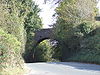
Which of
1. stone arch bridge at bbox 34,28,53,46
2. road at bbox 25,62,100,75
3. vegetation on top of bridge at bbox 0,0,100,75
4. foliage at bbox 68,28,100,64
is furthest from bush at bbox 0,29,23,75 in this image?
stone arch bridge at bbox 34,28,53,46

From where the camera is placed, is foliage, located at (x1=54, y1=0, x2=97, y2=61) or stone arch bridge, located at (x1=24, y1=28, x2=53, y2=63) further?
stone arch bridge, located at (x1=24, y1=28, x2=53, y2=63)

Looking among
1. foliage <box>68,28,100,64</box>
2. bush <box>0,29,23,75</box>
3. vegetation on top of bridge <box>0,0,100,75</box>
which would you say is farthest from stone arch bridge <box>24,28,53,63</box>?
bush <box>0,29,23,75</box>

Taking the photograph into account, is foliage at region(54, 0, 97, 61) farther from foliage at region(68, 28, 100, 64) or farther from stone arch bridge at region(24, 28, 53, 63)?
stone arch bridge at region(24, 28, 53, 63)

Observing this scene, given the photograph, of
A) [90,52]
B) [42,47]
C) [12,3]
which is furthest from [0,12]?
[42,47]

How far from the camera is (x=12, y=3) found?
752 inches

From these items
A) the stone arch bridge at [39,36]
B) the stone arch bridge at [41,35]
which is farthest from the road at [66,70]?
the stone arch bridge at [41,35]

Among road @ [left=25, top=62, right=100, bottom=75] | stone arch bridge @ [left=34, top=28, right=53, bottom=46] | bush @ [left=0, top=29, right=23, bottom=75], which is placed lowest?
road @ [left=25, top=62, right=100, bottom=75]

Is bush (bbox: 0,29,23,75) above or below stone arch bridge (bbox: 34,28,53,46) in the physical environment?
below

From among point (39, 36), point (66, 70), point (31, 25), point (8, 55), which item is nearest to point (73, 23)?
point (31, 25)

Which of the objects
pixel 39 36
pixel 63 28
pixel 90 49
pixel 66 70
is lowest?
pixel 66 70

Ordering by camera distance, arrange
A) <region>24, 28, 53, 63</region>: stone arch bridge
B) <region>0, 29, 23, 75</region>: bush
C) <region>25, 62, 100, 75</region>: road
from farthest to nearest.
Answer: <region>24, 28, 53, 63</region>: stone arch bridge < <region>25, 62, 100, 75</region>: road < <region>0, 29, 23, 75</region>: bush

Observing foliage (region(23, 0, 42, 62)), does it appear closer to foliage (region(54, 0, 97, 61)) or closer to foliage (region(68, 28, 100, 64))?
foliage (region(54, 0, 97, 61))

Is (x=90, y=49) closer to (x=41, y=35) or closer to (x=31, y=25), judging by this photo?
(x=31, y=25)

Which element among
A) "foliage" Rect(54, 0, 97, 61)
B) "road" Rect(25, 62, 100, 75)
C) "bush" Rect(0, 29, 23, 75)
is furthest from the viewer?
"foliage" Rect(54, 0, 97, 61)
